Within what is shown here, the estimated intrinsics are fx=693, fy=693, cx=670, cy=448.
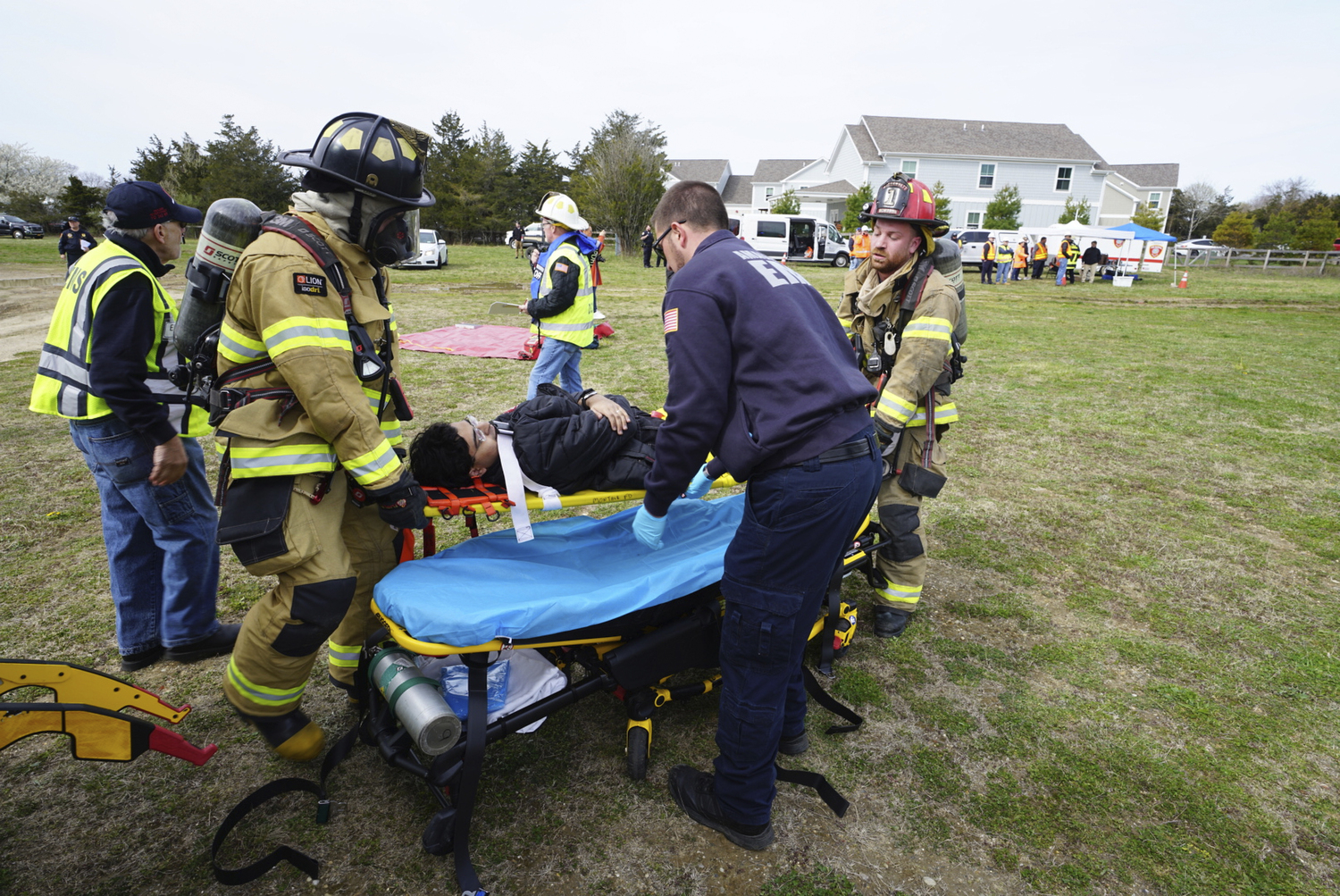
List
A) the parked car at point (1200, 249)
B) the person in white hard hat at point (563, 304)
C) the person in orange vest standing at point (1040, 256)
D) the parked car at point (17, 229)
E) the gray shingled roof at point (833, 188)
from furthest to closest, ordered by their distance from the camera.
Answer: the gray shingled roof at point (833, 188) < the parked car at point (1200, 249) < the parked car at point (17, 229) < the person in orange vest standing at point (1040, 256) < the person in white hard hat at point (563, 304)

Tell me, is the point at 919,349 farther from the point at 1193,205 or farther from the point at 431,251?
the point at 1193,205

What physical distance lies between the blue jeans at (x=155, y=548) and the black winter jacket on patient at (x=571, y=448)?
1487mm

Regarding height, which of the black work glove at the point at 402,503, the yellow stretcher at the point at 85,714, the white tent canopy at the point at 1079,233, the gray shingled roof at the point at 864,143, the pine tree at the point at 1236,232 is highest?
the gray shingled roof at the point at 864,143

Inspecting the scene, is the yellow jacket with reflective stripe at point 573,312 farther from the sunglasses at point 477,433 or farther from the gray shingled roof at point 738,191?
the gray shingled roof at point 738,191

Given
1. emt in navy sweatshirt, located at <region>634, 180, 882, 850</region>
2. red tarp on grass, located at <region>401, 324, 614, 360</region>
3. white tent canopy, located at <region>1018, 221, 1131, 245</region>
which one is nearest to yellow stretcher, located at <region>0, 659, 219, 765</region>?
emt in navy sweatshirt, located at <region>634, 180, 882, 850</region>

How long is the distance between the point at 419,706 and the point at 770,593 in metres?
1.35

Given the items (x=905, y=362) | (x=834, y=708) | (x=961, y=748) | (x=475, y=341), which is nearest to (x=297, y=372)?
(x=834, y=708)

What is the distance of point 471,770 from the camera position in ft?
8.01

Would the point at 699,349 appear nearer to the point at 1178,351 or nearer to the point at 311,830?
the point at 311,830

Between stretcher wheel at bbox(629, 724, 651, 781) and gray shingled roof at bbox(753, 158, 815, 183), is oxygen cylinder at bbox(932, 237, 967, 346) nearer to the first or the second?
stretcher wheel at bbox(629, 724, 651, 781)

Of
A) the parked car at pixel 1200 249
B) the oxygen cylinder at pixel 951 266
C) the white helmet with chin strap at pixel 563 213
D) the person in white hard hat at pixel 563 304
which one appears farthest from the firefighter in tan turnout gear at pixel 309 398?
the parked car at pixel 1200 249

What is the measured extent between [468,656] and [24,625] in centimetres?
310

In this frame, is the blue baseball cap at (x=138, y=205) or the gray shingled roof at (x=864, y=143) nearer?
the blue baseball cap at (x=138, y=205)

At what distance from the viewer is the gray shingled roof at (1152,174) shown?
55481 millimetres
